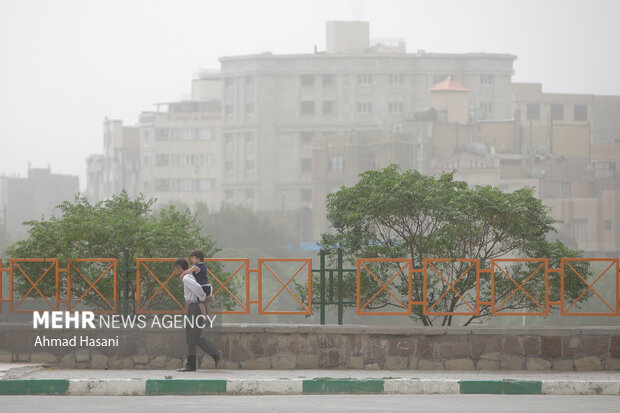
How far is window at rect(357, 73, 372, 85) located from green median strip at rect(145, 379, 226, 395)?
138986mm

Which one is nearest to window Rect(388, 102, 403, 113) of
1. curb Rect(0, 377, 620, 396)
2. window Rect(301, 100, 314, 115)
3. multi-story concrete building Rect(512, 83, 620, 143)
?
window Rect(301, 100, 314, 115)

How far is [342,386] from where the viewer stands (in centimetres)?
1241

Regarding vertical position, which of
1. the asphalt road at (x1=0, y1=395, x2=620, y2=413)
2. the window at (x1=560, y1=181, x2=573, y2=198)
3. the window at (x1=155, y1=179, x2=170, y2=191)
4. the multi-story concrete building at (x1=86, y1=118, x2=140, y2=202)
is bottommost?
the asphalt road at (x1=0, y1=395, x2=620, y2=413)

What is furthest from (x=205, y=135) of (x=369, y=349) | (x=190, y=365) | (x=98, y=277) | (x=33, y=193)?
(x=190, y=365)

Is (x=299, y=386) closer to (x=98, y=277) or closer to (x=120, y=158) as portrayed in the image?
(x=98, y=277)

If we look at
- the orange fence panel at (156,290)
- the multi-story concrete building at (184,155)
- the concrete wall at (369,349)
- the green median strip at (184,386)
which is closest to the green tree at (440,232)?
the concrete wall at (369,349)

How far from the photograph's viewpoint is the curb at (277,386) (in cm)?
1233

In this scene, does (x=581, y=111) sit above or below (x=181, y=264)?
above

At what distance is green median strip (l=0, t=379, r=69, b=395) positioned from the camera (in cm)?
1236

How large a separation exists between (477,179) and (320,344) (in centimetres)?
9721

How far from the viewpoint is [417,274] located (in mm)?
16062

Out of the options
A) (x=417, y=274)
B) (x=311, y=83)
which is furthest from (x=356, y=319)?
(x=311, y=83)

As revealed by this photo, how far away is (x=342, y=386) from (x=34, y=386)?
3.39 m

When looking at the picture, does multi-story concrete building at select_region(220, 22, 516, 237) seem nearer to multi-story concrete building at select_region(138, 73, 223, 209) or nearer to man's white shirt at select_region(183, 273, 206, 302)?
multi-story concrete building at select_region(138, 73, 223, 209)
